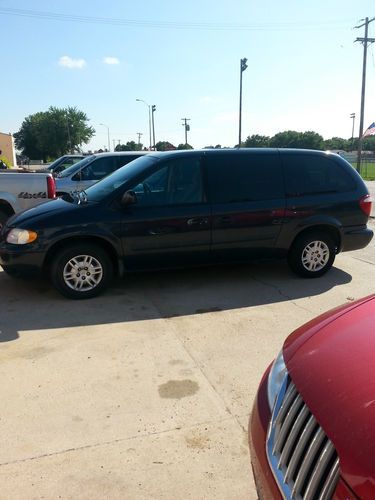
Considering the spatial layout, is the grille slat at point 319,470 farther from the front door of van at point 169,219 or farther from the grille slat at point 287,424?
the front door of van at point 169,219

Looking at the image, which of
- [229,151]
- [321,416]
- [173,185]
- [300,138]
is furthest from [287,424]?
[300,138]

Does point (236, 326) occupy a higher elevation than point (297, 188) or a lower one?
lower

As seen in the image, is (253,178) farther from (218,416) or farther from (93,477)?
(93,477)

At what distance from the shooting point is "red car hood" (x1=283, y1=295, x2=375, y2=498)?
135 cm

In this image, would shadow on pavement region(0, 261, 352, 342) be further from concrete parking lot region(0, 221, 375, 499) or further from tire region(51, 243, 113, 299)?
tire region(51, 243, 113, 299)

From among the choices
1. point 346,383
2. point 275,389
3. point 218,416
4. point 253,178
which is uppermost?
point 253,178

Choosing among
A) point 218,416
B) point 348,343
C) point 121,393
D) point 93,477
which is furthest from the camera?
point 121,393

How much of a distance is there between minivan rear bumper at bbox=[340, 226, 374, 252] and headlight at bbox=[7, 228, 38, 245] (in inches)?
160

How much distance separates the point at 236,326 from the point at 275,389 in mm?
2572

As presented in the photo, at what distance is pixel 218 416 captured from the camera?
3.07 meters

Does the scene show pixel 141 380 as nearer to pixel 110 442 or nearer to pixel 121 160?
pixel 110 442

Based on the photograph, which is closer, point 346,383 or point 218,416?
point 346,383

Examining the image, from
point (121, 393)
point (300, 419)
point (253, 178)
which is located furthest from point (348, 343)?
point (253, 178)

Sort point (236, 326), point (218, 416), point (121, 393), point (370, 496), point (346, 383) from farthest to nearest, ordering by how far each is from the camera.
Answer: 1. point (236, 326)
2. point (121, 393)
3. point (218, 416)
4. point (346, 383)
5. point (370, 496)
